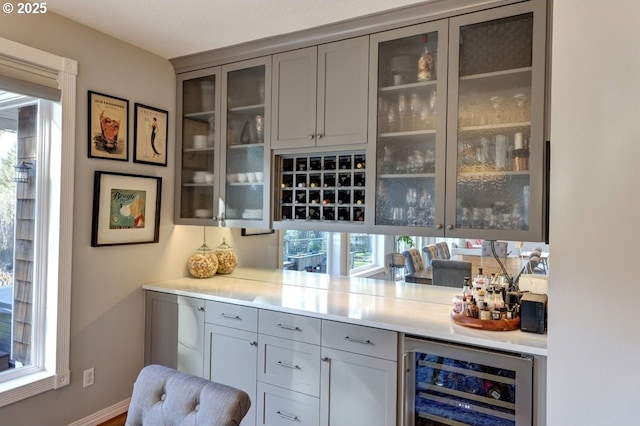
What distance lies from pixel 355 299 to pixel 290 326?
0.46 meters

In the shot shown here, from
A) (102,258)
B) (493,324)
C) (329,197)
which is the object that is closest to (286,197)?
(329,197)

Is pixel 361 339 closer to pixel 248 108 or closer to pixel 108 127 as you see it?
pixel 248 108

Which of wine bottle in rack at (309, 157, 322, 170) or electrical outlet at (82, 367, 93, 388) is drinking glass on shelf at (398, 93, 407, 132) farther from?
electrical outlet at (82, 367, 93, 388)

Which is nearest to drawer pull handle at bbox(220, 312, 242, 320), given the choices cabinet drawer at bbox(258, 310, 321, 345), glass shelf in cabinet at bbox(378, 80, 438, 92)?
cabinet drawer at bbox(258, 310, 321, 345)

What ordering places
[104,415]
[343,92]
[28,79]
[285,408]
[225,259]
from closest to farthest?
[28,79], [285,408], [343,92], [104,415], [225,259]

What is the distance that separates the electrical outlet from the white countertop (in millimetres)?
605

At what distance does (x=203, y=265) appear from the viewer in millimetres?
3088

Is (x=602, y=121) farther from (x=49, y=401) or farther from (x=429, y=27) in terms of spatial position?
(x=49, y=401)

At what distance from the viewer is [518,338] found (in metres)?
1.80

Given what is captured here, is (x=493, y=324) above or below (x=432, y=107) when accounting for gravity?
below

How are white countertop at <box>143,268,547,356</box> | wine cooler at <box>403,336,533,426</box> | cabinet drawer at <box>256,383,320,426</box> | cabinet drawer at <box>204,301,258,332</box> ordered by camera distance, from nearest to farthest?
1. wine cooler at <box>403,336,533,426</box>
2. white countertop at <box>143,268,547,356</box>
3. cabinet drawer at <box>256,383,320,426</box>
4. cabinet drawer at <box>204,301,258,332</box>

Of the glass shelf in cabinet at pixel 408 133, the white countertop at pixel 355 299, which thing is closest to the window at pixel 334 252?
the white countertop at pixel 355 299

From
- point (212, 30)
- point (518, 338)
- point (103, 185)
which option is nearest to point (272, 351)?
point (518, 338)

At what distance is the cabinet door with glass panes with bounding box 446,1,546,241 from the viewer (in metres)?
1.94
